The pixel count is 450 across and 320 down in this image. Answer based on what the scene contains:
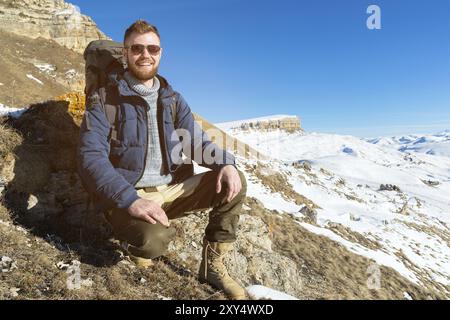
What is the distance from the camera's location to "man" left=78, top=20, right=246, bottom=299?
3.92 meters

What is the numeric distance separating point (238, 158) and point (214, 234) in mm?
21882

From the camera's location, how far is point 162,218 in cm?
371

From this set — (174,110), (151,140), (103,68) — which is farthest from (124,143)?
(103,68)

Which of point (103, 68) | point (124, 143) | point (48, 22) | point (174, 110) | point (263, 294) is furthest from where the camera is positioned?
point (48, 22)

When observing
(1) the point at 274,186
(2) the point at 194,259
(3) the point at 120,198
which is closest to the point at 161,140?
(3) the point at 120,198

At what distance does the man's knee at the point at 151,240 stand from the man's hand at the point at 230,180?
88cm

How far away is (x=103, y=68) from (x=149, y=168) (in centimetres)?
208

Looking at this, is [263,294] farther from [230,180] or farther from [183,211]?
[230,180]

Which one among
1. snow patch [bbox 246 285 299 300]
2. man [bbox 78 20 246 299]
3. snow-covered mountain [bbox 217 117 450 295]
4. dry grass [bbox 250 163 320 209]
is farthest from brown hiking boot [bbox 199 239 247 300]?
dry grass [bbox 250 163 320 209]

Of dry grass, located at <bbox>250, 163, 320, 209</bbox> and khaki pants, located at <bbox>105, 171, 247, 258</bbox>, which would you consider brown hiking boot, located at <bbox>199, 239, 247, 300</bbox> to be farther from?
dry grass, located at <bbox>250, 163, 320, 209</bbox>

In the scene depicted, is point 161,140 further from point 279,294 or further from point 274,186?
point 274,186

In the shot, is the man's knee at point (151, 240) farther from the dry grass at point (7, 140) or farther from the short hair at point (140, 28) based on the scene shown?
the dry grass at point (7, 140)

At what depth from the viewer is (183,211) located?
192 inches

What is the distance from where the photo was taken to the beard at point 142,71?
4.41 metres
